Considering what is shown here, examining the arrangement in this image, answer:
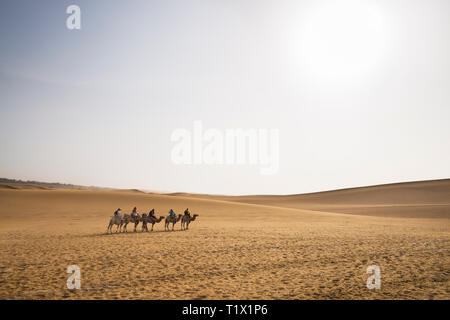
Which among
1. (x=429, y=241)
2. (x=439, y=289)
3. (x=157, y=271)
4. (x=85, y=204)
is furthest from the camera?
(x=85, y=204)

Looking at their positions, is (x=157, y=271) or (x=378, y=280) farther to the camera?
(x=157, y=271)

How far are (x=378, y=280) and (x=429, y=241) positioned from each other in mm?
11900

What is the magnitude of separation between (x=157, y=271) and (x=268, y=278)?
4.54 m

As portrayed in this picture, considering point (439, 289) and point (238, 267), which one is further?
point (238, 267)

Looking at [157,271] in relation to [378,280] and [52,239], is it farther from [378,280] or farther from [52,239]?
[52,239]

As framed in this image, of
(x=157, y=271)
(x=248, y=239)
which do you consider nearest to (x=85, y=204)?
(x=248, y=239)

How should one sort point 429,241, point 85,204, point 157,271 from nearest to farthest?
point 157,271
point 429,241
point 85,204

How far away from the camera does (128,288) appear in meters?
9.38

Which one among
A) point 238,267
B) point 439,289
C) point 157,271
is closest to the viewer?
point 439,289

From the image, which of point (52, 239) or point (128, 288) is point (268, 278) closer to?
point (128, 288)

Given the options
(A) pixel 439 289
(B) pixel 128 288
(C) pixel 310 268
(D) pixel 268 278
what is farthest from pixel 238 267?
(A) pixel 439 289
